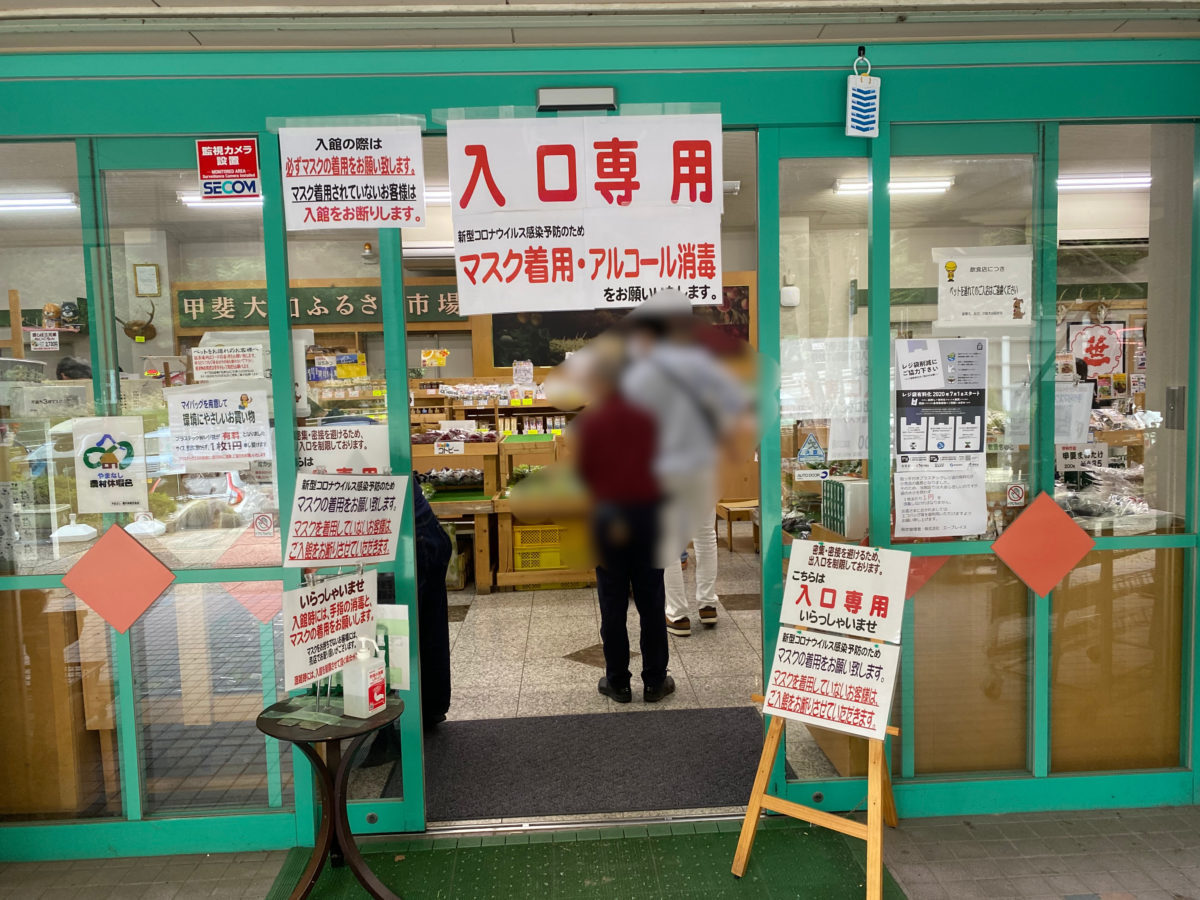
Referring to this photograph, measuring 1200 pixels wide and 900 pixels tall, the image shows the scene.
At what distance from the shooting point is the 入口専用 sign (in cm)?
265

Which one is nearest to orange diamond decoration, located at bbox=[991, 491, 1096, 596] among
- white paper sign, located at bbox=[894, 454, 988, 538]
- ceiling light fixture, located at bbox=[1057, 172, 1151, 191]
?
white paper sign, located at bbox=[894, 454, 988, 538]

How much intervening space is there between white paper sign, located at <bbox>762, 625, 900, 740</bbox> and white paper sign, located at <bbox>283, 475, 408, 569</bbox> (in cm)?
135

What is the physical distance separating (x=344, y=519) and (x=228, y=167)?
4.18 ft

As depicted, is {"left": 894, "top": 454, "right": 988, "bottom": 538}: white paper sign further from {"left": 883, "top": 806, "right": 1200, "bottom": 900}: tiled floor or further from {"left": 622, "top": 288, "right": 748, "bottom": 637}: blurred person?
{"left": 622, "top": 288, "right": 748, "bottom": 637}: blurred person

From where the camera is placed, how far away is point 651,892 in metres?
2.54

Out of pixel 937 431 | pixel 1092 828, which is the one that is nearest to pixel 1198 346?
pixel 937 431

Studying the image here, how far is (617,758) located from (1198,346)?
277 cm

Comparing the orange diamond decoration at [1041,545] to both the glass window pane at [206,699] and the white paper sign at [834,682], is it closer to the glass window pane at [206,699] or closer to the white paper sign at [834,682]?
the white paper sign at [834,682]

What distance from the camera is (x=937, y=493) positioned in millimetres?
2863

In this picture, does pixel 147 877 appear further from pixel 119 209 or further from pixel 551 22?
pixel 551 22

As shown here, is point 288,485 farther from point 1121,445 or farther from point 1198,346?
point 1198,346

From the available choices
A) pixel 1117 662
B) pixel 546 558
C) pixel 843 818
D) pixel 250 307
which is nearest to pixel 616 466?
pixel 546 558

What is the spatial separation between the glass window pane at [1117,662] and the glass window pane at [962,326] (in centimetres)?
44

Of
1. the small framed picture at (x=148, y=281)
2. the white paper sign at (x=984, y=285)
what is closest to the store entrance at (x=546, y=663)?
the small framed picture at (x=148, y=281)
